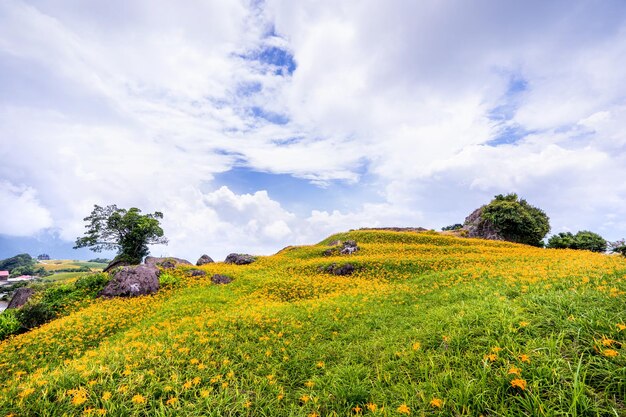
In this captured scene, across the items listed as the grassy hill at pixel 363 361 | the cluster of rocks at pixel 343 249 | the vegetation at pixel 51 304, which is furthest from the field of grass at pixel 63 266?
the grassy hill at pixel 363 361

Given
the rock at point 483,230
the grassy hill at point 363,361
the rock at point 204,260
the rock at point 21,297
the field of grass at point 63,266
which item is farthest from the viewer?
the field of grass at point 63,266

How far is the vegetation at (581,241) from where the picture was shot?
92.0 feet

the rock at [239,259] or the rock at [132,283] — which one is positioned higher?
the rock at [239,259]

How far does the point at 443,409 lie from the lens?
4164 mm

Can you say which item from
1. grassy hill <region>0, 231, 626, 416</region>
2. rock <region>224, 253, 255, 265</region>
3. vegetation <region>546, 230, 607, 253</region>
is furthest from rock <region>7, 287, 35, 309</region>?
vegetation <region>546, 230, 607, 253</region>

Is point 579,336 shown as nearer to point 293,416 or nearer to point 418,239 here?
point 293,416

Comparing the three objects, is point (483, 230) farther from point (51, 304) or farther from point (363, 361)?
point (51, 304)

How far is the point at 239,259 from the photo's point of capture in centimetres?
2880

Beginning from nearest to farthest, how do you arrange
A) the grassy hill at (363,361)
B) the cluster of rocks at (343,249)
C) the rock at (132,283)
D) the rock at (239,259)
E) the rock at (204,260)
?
the grassy hill at (363,361) < the rock at (132,283) < the cluster of rocks at (343,249) < the rock at (239,259) < the rock at (204,260)

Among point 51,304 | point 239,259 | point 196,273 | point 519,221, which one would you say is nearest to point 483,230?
point 519,221

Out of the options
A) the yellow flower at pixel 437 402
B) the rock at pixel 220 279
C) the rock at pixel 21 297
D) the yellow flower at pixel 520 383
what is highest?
the yellow flower at pixel 520 383

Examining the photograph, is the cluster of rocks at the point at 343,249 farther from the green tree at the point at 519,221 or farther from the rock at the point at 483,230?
the rock at the point at 483,230

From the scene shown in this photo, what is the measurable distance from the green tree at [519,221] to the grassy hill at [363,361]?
29.2 metres

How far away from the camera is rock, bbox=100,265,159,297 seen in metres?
16.2
